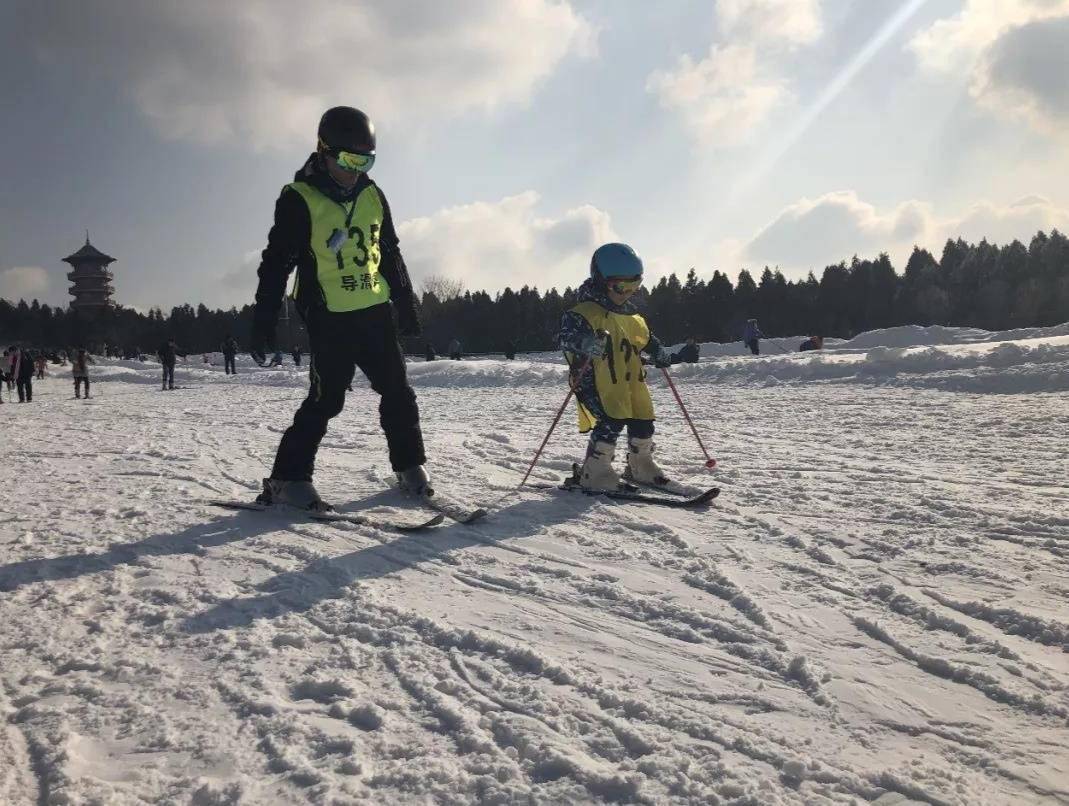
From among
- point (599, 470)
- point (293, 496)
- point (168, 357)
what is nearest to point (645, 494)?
point (599, 470)

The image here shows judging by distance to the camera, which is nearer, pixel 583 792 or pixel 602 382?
pixel 583 792

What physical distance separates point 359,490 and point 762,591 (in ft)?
9.29

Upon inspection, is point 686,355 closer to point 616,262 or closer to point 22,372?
point 616,262

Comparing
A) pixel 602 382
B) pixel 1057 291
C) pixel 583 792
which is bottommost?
pixel 583 792

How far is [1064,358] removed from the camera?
1062 centimetres

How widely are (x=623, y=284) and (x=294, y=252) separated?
2168 mm

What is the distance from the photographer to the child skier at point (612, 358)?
15.3ft

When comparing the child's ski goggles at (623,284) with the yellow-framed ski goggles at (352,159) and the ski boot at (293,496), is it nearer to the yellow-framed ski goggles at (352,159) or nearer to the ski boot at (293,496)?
the yellow-framed ski goggles at (352,159)

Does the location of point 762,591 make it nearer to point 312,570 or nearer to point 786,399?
point 312,570

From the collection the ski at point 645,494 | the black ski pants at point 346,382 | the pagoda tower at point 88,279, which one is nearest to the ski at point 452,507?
the black ski pants at point 346,382

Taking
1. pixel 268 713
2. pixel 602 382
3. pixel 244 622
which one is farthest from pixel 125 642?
pixel 602 382

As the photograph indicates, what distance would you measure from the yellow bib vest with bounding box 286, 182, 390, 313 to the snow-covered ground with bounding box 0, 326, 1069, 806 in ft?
4.09

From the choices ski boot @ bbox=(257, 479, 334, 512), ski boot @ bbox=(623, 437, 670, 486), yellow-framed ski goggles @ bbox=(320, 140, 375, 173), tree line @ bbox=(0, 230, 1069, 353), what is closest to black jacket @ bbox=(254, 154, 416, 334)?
yellow-framed ski goggles @ bbox=(320, 140, 375, 173)

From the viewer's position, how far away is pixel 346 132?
3.87 metres
